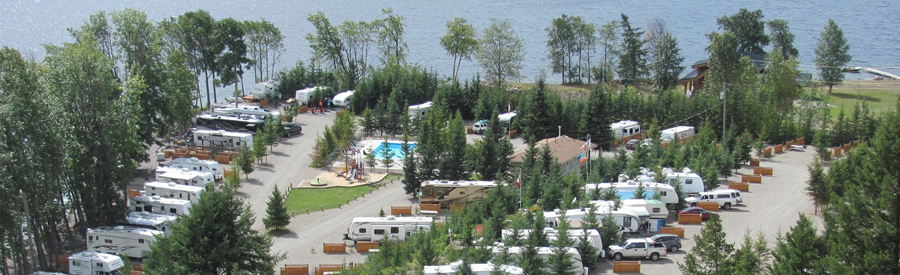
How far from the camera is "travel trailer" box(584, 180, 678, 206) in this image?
3400cm

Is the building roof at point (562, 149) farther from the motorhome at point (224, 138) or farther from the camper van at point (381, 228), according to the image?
the motorhome at point (224, 138)

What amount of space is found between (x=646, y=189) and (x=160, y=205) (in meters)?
21.0

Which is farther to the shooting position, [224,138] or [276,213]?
[224,138]

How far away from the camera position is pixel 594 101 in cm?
4725

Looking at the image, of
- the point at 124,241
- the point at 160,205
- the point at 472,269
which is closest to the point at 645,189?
the point at 472,269

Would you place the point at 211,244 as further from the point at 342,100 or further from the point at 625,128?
the point at 342,100

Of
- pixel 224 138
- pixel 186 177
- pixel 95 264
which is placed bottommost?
pixel 95 264

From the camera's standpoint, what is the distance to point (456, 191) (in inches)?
1453

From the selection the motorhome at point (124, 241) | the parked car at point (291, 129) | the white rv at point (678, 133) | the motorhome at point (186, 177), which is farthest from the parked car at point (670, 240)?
the parked car at point (291, 129)

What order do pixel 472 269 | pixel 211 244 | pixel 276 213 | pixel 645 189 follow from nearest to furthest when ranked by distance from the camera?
pixel 472 269 < pixel 211 244 < pixel 276 213 < pixel 645 189

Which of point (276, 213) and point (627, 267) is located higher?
point (276, 213)

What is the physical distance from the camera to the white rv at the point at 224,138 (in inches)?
Answer: 1864

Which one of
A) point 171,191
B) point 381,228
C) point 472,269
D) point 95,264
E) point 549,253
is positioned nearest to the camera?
point 472,269

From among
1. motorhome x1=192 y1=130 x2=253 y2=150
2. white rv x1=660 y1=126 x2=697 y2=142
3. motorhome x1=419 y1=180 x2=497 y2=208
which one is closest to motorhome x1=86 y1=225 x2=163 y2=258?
motorhome x1=419 y1=180 x2=497 y2=208
